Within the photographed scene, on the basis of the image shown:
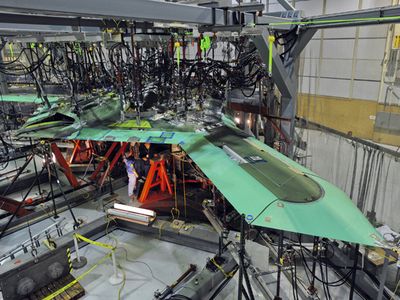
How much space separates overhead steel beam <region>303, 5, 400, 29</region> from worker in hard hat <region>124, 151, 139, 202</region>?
13.7 feet

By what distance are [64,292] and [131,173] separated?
2704mm

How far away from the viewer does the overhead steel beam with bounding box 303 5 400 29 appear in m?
3.24

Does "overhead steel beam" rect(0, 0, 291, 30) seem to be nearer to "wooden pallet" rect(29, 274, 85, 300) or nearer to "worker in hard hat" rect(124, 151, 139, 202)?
"wooden pallet" rect(29, 274, 85, 300)

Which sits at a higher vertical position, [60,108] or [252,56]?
[252,56]

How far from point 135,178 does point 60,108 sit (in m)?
2.26

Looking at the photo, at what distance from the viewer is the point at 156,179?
21.2 feet

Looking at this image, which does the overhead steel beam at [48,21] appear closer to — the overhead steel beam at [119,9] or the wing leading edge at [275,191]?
the overhead steel beam at [119,9]

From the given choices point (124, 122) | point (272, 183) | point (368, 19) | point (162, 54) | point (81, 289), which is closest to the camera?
point (272, 183)

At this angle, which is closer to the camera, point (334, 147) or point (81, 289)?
point (81, 289)

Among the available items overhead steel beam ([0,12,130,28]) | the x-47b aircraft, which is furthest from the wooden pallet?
overhead steel beam ([0,12,130,28])

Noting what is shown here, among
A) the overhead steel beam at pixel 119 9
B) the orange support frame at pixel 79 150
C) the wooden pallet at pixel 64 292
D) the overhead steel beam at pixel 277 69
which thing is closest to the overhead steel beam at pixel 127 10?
the overhead steel beam at pixel 119 9

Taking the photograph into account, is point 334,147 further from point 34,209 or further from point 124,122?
point 34,209

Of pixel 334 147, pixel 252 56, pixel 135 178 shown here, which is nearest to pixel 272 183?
pixel 334 147

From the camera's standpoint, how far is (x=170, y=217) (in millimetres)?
5855
